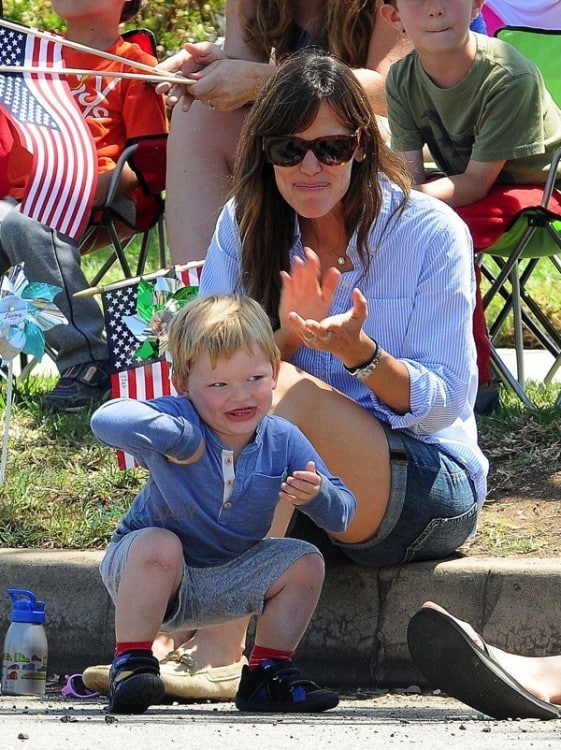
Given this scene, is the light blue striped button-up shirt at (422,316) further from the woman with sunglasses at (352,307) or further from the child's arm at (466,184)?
the child's arm at (466,184)

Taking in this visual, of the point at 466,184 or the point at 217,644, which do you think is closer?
the point at 217,644

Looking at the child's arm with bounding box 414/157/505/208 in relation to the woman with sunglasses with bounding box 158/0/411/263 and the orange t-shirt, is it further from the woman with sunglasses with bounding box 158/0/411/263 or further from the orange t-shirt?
the orange t-shirt

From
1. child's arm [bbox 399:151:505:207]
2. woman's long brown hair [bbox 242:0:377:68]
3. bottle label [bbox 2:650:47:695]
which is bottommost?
bottle label [bbox 2:650:47:695]

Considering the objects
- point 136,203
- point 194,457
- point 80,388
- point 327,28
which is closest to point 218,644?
point 194,457

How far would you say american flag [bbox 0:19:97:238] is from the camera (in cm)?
499

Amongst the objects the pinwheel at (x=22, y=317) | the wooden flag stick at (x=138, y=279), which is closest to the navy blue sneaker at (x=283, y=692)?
the pinwheel at (x=22, y=317)

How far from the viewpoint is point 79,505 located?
13.6 ft

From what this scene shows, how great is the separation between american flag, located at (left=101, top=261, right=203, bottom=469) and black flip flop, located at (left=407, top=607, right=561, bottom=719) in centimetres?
162

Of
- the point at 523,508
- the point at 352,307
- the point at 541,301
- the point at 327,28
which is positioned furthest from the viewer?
the point at 541,301

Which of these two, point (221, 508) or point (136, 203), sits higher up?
point (136, 203)

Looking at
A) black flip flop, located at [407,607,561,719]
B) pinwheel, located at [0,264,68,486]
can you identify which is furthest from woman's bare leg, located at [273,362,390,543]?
pinwheel, located at [0,264,68,486]

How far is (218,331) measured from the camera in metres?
3.03

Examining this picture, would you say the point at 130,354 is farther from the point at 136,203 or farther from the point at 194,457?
the point at 194,457

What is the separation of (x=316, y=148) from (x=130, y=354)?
49.2 inches
